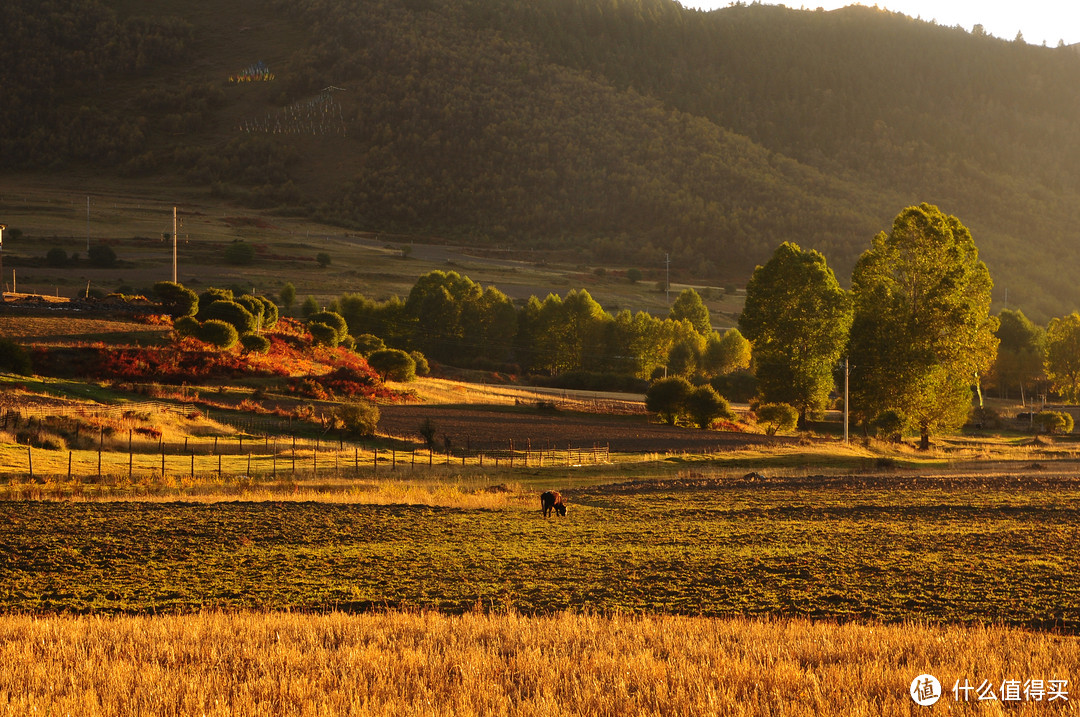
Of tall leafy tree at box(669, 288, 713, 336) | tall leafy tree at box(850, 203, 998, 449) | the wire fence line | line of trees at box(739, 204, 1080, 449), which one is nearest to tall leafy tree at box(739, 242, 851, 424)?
line of trees at box(739, 204, 1080, 449)

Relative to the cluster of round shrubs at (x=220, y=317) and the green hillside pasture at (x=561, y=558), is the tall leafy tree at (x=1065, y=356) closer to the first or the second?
the cluster of round shrubs at (x=220, y=317)

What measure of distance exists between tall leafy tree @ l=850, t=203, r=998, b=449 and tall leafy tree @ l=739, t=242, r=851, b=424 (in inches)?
315

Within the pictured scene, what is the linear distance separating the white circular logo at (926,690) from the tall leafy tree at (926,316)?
48.8 m

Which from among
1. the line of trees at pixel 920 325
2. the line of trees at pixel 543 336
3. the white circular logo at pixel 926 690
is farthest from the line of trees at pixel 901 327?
the white circular logo at pixel 926 690

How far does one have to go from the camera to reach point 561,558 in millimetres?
19016

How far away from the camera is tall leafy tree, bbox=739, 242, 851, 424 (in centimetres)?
6575

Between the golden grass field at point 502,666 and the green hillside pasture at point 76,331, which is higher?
the green hillside pasture at point 76,331

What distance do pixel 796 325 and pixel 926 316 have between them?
11.7 m

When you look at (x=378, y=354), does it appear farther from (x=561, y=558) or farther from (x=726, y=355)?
(x=561, y=558)

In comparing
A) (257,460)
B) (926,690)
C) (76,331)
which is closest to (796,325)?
(257,460)

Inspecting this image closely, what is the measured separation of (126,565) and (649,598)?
10016 millimetres

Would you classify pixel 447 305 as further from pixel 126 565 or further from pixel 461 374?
pixel 126 565

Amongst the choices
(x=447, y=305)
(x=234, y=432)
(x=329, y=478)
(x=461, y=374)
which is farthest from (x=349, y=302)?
(x=329, y=478)

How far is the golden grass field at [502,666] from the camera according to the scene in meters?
8.67
